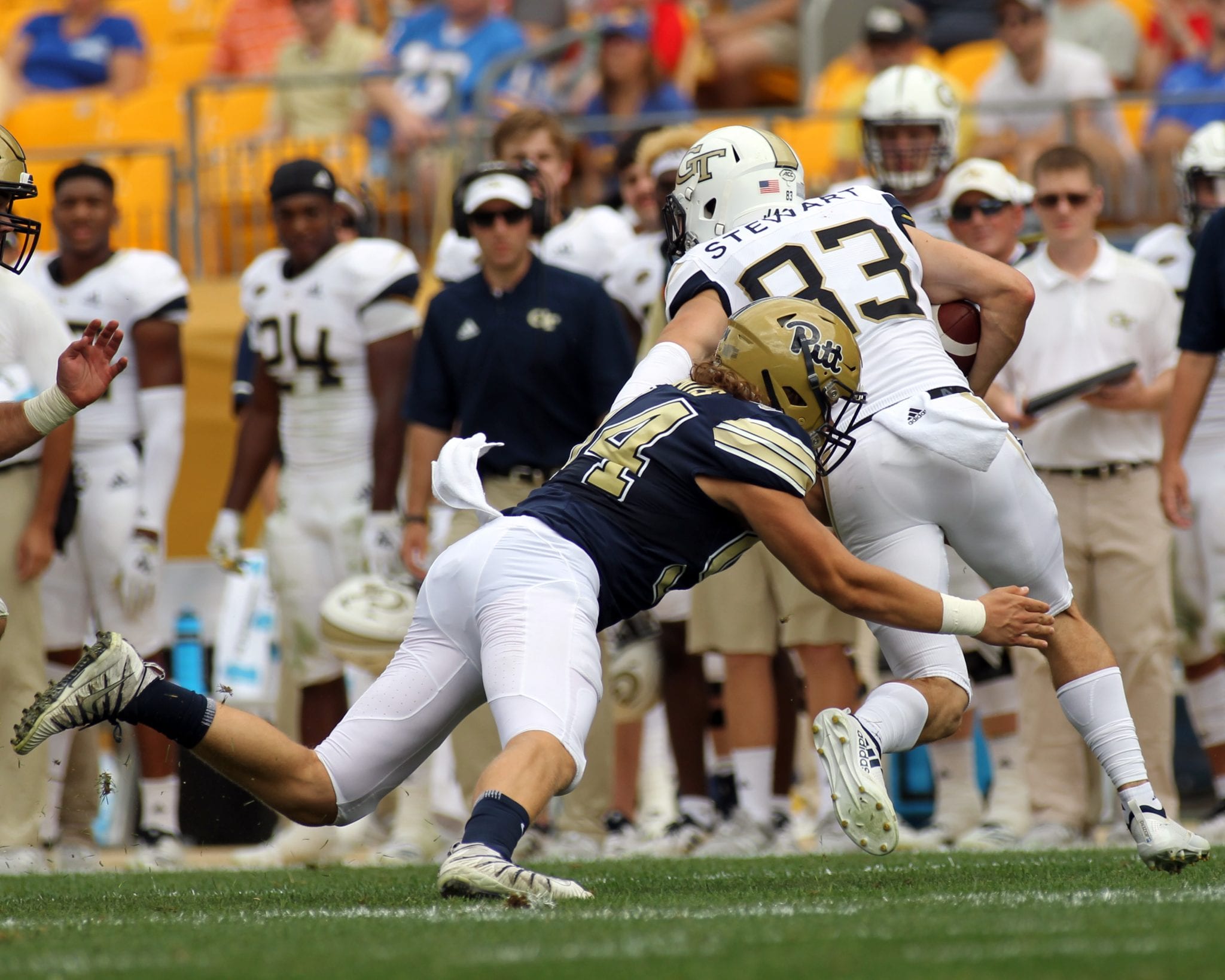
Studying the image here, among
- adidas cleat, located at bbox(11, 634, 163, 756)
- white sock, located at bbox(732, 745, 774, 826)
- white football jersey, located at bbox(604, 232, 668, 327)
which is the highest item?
white football jersey, located at bbox(604, 232, 668, 327)

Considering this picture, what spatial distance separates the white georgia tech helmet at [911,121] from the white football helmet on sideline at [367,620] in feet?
7.66

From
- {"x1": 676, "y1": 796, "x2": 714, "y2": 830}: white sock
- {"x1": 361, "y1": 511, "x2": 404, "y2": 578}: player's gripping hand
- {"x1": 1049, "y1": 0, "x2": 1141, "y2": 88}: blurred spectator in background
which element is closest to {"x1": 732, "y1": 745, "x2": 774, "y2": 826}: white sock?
{"x1": 676, "y1": 796, "x2": 714, "y2": 830}: white sock

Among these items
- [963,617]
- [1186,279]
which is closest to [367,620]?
[963,617]

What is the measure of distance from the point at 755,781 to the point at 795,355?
8.22 ft

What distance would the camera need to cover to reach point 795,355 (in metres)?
4.21

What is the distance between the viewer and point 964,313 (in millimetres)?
5148

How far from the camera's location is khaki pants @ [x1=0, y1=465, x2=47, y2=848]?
237 inches

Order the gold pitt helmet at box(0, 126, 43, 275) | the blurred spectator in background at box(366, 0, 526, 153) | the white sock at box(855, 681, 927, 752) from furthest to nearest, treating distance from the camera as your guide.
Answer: the blurred spectator in background at box(366, 0, 526, 153) < the gold pitt helmet at box(0, 126, 43, 275) < the white sock at box(855, 681, 927, 752)

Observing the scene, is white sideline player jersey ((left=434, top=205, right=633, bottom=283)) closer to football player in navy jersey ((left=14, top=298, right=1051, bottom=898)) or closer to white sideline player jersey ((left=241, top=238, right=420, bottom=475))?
white sideline player jersey ((left=241, top=238, right=420, bottom=475))

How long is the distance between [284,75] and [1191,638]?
6.37 meters

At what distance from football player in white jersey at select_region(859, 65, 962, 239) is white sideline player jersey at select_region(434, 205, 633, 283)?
1.13 m

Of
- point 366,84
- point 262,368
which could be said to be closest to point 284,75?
point 366,84

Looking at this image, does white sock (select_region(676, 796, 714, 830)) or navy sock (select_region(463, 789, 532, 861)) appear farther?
white sock (select_region(676, 796, 714, 830))

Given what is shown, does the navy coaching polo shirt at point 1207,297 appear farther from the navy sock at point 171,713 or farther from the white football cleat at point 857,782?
the navy sock at point 171,713
